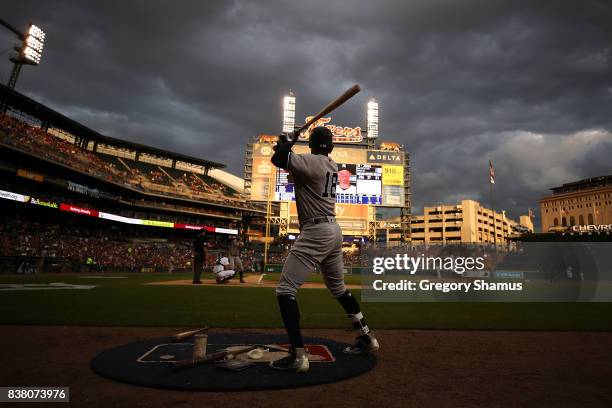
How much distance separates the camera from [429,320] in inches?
273

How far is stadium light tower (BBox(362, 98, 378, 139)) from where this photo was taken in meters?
42.3

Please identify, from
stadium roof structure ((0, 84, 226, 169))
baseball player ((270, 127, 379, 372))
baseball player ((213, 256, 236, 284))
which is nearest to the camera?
baseball player ((270, 127, 379, 372))

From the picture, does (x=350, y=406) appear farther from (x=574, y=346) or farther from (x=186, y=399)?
(x=574, y=346)

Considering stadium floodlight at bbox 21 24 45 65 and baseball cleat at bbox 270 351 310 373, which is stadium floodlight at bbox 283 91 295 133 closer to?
stadium floodlight at bbox 21 24 45 65

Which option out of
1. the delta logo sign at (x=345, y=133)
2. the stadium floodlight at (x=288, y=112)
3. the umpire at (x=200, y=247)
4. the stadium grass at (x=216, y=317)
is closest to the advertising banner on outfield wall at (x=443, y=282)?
the stadium grass at (x=216, y=317)

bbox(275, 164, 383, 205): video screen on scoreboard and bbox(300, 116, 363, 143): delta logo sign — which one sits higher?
bbox(300, 116, 363, 143): delta logo sign

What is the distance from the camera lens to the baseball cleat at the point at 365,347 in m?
3.87

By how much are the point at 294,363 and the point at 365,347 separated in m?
1.03

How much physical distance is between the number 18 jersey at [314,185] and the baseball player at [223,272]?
13.0m

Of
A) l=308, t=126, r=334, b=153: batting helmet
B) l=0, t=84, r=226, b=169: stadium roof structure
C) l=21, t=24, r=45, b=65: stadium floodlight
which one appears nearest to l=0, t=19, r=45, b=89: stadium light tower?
l=21, t=24, r=45, b=65: stadium floodlight

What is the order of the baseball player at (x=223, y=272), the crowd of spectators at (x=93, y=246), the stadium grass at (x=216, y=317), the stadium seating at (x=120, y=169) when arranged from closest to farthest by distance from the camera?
the stadium grass at (x=216, y=317)
the baseball player at (x=223, y=272)
the crowd of spectators at (x=93, y=246)
the stadium seating at (x=120, y=169)

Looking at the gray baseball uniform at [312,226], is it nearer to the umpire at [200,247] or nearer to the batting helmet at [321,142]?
the batting helmet at [321,142]

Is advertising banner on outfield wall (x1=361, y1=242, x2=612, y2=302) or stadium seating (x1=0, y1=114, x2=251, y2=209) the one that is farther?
stadium seating (x1=0, y1=114, x2=251, y2=209)

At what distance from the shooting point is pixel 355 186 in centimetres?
3478
